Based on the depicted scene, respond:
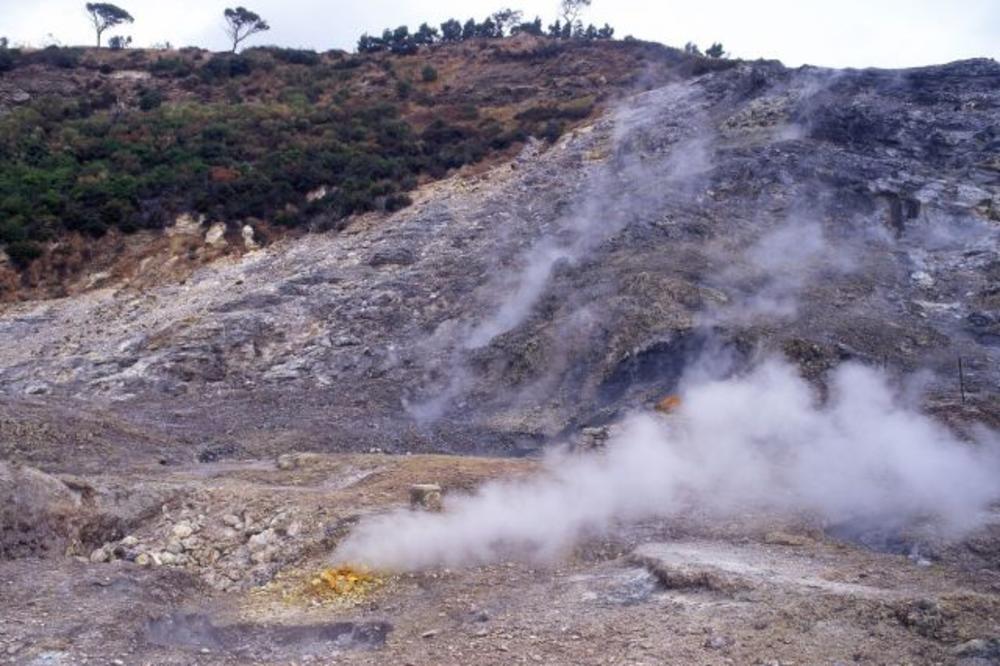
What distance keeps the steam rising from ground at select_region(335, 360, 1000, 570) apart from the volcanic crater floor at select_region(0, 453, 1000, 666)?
0.28 m

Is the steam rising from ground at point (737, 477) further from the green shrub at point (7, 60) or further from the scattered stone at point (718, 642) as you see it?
the green shrub at point (7, 60)

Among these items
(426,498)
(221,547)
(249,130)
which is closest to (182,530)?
(221,547)

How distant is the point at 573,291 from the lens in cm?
1377

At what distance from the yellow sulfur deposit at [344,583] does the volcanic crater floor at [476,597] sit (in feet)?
0.19

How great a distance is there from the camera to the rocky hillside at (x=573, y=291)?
38.2 ft

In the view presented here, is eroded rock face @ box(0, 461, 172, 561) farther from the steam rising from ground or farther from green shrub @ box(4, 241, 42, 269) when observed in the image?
green shrub @ box(4, 241, 42, 269)

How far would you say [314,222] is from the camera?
18.3 m

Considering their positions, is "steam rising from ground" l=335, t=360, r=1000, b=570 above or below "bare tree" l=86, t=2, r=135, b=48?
below

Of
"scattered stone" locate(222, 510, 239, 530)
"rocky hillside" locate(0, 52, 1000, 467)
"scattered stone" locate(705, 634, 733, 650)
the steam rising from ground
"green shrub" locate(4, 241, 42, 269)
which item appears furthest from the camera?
"green shrub" locate(4, 241, 42, 269)

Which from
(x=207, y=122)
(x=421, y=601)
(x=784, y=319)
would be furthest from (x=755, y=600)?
(x=207, y=122)

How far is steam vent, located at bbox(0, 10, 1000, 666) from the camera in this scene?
21.6 feet

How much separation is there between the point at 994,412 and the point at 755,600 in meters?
4.87

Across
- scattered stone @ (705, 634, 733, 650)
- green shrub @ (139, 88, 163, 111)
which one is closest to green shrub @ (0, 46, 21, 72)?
green shrub @ (139, 88, 163, 111)

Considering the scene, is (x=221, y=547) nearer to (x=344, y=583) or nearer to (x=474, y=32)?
(x=344, y=583)
